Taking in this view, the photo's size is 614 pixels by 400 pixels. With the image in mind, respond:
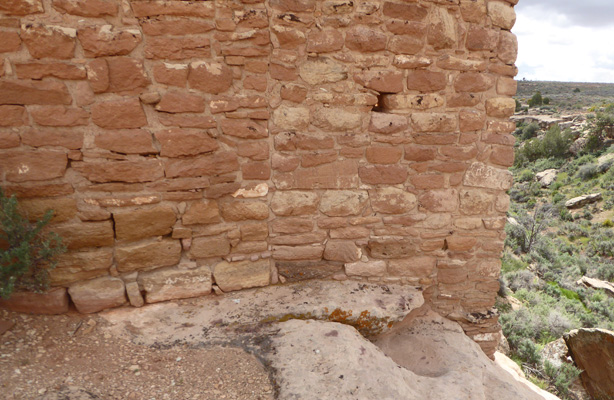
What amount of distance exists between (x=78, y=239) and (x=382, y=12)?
2.52 metres

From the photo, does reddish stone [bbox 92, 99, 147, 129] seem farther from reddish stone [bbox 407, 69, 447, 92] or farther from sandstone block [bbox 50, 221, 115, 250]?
reddish stone [bbox 407, 69, 447, 92]

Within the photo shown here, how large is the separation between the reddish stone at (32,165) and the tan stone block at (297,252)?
1.48 m

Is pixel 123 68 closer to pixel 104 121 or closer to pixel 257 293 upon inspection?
pixel 104 121

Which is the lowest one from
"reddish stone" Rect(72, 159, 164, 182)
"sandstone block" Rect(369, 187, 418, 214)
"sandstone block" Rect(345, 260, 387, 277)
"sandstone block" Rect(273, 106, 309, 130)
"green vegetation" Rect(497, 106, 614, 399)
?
"green vegetation" Rect(497, 106, 614, 399)

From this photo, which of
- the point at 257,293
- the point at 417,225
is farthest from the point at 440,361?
the point at 257,293

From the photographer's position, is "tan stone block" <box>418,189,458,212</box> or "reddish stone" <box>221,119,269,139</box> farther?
"tan stone block" <box>418,189,458,212</box>

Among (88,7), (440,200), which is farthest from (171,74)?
(440,200)

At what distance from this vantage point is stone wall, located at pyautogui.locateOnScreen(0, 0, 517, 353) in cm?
220

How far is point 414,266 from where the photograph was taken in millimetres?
3076

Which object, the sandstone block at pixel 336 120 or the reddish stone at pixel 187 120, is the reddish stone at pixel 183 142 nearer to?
the reddish stone at pixel 187 120

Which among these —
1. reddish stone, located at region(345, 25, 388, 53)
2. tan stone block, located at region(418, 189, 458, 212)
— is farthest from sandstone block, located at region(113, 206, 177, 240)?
tan stone block, located at region(418, 189, 458, 212)

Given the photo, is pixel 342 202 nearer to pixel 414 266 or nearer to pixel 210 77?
pixel 414 266

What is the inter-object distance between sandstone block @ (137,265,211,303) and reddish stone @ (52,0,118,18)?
1.63 meters

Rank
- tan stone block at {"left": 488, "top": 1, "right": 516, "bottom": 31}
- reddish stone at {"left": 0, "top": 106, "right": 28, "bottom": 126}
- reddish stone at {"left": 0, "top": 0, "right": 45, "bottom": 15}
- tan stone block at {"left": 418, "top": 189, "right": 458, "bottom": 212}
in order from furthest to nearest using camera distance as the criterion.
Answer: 1. tan stone block at {"left": 418, "top": 189, "right": 458, "bottom": 212}
2. tan stone block at {"left": 488, "top": 1, "right": 516, "bottom": 31}
3. reddish stone at {"left": 0, "top": 106, "right": 28, "bottom": 126}
4. reddish stone at {"left": 0, "top": 0, "right": 45, "bottom": 15}
